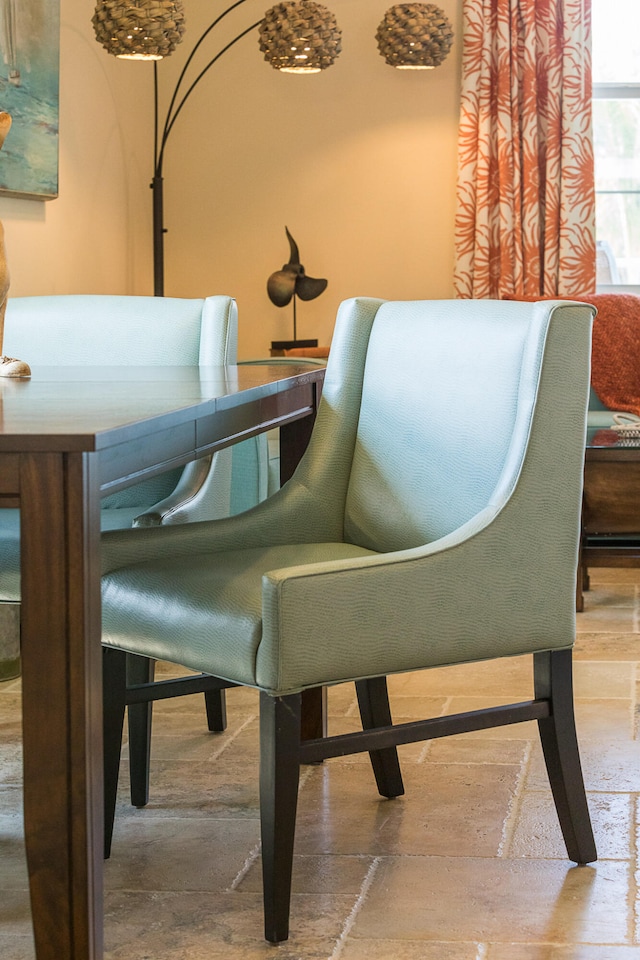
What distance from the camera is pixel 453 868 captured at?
5.78 ft

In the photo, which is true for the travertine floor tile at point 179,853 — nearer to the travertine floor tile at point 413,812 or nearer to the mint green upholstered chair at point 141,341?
the travertine floor tile at point 413,812

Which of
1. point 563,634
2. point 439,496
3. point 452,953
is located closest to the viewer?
point 452,953

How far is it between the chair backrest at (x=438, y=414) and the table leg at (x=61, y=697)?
742mm

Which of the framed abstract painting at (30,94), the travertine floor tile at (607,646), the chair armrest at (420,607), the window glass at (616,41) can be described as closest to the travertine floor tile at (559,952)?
the chair armrest at (420,607)

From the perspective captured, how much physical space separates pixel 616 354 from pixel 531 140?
0.94 metres

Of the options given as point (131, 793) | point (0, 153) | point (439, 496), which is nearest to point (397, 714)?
point (131, 793)

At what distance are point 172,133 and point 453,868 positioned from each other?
4008 mm

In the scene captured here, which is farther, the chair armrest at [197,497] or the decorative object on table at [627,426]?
the decorative object on table at [627,426]

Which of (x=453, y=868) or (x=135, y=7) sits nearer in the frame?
(x=453, y=868)

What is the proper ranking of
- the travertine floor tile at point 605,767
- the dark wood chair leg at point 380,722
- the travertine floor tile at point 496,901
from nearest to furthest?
the travertine floor tile at point 496,901, the dark wood chair leg at point 380,722, the travertine floor tile at point 605,767

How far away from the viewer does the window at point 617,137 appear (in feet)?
16.1

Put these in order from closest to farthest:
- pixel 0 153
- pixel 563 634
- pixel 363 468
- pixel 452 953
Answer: pixel 452 953
pixel 563 634
pixel 363 468
pixel 0 153

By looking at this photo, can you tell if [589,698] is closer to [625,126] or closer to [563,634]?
[563,634]

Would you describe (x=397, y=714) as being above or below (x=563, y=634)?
below
